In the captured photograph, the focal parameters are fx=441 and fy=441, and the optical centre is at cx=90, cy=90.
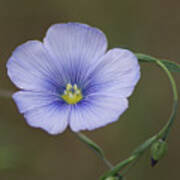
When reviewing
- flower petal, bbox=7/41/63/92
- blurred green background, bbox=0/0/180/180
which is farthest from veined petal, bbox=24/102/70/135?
blurred green background, bbox=0/0/180/180

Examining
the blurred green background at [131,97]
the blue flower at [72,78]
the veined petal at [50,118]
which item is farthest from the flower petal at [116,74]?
the blurred green background at [131,97]

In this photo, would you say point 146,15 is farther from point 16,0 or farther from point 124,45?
point 16,0

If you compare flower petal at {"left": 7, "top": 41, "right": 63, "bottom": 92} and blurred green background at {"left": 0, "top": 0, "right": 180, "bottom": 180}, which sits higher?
flower petal at {"left": 7, "top": 41, "right": 63, "bottom": 92}

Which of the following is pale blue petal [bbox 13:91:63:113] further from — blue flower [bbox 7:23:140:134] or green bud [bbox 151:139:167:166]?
green bud [bbox 151:139:167:166]

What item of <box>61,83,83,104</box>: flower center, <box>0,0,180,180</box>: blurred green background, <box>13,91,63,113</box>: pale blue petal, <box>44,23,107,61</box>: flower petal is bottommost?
<box>0,0,180,180</box>: blurred green background

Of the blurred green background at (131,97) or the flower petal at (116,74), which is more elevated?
the flower petal at (116,74)

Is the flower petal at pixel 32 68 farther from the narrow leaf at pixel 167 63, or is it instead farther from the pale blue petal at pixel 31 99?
Result: the narrow leaf at pixel 167 63
